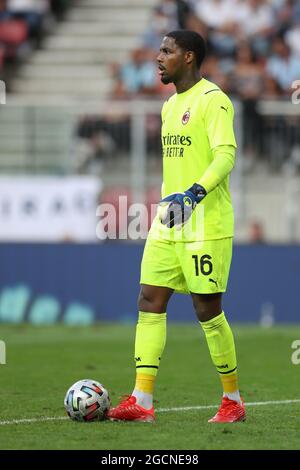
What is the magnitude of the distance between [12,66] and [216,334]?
15387 mm

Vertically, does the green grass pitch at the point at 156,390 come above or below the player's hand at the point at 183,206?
below

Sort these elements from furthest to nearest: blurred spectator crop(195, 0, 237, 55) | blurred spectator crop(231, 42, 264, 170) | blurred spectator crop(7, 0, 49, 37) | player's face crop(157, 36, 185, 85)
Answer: blurred spectator crop(7, 0, 49, 37) → blurred spectator crop(195, 0, 237, 55) → blurred spectator crop(231, 42, 264, 170) → player's face crop(157, 36, 185, 85)

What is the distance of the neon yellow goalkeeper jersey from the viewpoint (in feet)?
25.8

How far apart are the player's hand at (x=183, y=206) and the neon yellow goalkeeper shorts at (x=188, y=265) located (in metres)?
0.33

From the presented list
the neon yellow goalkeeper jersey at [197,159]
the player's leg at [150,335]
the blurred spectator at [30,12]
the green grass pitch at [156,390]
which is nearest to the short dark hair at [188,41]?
the neon yellow goalkeeper jersey at [197,159]

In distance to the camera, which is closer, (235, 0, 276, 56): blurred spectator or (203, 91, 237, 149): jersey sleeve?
(203, 91, 237, 149): jersey sleeve

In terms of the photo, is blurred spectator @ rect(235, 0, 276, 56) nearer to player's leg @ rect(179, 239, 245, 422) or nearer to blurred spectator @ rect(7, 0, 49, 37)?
blurred spectator @ rect(7, 0, 49, 37)

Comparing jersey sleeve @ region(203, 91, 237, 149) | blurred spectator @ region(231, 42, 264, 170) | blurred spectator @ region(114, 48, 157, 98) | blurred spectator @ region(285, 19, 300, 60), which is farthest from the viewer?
blurred spectator @ region(285, 19, 300, 60)

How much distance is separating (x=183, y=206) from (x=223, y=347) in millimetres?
1014

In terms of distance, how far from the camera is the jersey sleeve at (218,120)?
7.75 metres

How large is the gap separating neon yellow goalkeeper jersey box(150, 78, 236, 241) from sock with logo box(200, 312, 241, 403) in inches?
22.0

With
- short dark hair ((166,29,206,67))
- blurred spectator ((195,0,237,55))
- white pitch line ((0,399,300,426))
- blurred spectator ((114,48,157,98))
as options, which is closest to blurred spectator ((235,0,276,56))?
blurred spectator ((195,0,237,55))

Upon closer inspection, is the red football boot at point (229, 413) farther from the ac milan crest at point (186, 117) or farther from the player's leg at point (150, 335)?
the ac milan crest at point (186, 117)

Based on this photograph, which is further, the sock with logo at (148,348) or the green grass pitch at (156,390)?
the sock with logo at (148,348)
